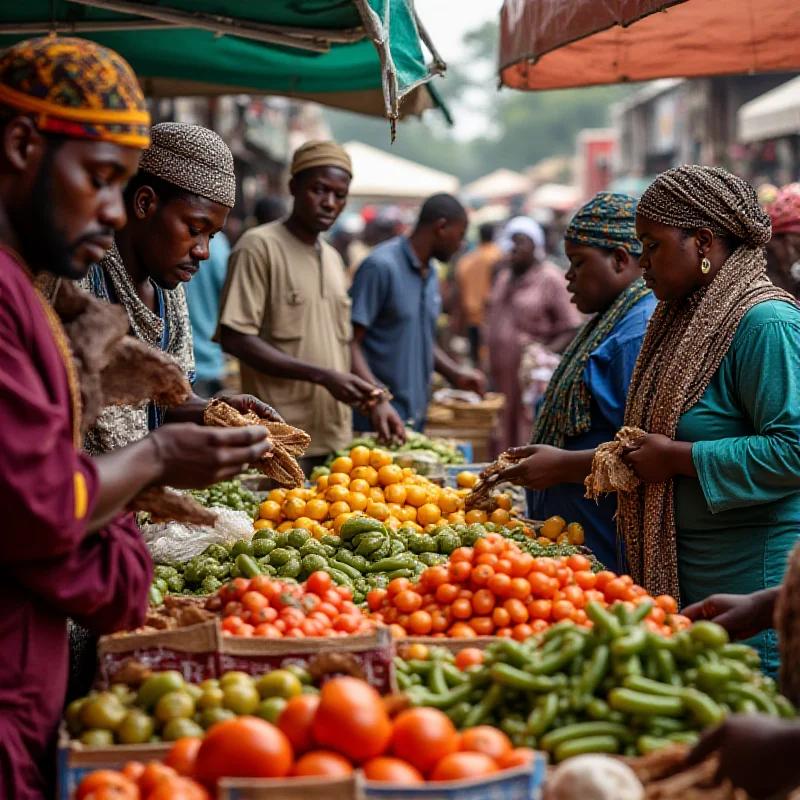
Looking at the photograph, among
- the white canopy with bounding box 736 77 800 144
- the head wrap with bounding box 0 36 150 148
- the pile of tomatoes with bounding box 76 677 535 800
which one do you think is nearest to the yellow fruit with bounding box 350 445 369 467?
the pile of tomatoes with bounding box 76 677 535 800

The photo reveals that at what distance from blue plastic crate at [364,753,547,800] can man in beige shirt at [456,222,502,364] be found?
13.3 m

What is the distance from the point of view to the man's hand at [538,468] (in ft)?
14.3

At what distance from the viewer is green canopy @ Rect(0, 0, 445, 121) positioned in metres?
4.27

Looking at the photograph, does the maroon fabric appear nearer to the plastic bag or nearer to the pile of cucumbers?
the pile of cucumbers

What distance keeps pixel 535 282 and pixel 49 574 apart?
886 cm

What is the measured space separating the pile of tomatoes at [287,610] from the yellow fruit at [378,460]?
204 centimetres

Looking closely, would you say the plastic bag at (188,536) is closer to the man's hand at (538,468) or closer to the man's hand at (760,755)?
the man's hand at (538,468)

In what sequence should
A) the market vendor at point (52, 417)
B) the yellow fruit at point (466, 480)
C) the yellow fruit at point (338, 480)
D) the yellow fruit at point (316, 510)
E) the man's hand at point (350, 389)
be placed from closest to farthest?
→ the market vendor at point (52, 417), the yellow fruit at point (316, 510), the yellow fruit at point (338, 480), the yellow fruit at point (466, 480), the man's hand at point (350, 389)

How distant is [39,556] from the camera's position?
7.04 ft

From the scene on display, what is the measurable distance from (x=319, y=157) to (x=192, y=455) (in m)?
4.12

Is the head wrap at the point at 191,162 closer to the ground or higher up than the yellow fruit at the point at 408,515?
higher up

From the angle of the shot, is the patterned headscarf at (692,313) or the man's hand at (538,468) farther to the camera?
the man's hand at (538,468)

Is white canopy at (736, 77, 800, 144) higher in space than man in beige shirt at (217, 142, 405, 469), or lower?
higher

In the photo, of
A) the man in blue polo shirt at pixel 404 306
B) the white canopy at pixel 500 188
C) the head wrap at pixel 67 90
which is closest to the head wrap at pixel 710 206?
the head wrap at pixel 67 90
